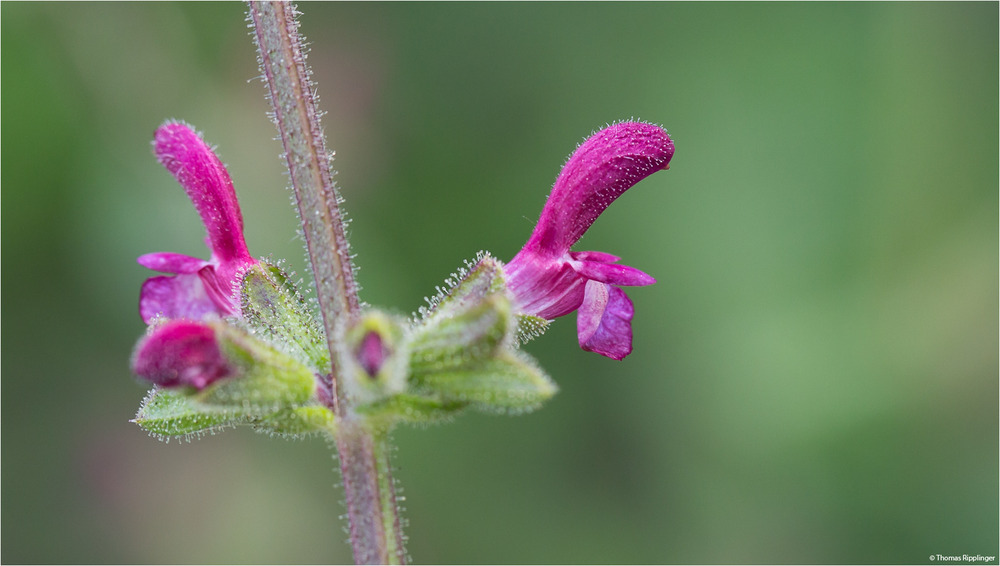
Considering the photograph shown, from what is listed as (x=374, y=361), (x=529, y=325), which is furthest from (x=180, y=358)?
(x=529, y=325)

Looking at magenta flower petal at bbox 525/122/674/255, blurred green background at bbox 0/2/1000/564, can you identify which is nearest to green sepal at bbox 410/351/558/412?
magenta flower petal at bbox 525/122/674/255

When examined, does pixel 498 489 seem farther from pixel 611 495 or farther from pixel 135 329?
pixel 135 329

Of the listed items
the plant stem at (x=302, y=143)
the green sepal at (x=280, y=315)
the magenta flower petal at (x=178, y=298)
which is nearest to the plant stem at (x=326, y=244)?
the plant stem at (x=302, y=143)

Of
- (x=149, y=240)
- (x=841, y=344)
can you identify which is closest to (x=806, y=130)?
(x=841, y=344)

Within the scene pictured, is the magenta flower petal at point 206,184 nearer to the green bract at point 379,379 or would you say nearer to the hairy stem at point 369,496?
the green bract at point 379,379

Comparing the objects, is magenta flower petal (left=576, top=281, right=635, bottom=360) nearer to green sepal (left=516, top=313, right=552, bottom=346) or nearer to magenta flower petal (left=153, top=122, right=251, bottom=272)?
green sepal (left=516, top=313, right=552, bottom=346)
